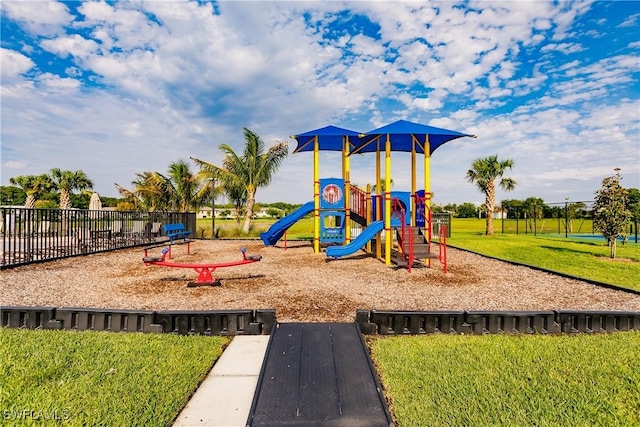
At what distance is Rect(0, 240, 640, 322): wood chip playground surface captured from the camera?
549 centimetres

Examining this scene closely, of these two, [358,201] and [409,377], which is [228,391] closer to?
[409,377]

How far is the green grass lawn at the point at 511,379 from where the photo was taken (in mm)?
2445

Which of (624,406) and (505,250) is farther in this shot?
(505,250)

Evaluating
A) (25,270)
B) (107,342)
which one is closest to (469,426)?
(107,342)

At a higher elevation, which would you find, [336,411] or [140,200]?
[140,200]

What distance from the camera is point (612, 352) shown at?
11.6 feet

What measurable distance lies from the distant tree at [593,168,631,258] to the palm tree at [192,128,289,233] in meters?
17.9

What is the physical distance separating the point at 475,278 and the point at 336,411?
21.4 feet

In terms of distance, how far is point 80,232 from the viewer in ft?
46.9

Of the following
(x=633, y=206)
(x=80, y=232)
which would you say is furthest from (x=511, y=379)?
(x=633, y=206)

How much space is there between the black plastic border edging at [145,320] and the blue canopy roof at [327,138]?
8815mm

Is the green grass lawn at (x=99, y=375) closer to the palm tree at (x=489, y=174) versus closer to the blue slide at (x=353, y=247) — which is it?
the blue slide at (x=353, y=247)

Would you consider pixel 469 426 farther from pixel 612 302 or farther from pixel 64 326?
pixel 612 302

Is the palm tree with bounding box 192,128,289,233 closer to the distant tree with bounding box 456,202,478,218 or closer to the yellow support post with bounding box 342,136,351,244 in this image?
the yellow support post with bounding box 342,136,351,244
